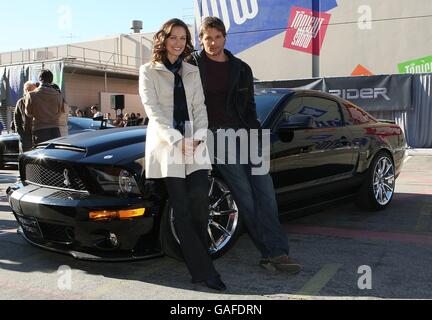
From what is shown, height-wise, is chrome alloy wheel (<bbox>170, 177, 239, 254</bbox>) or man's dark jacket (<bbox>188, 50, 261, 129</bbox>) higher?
man's dark jacket (<bbox>188, 50, 261, 129</bbox>)

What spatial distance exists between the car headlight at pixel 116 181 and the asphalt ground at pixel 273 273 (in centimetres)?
65

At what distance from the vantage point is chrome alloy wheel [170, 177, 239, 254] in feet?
12.8

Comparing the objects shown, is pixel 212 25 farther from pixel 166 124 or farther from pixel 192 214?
pixel 192 214

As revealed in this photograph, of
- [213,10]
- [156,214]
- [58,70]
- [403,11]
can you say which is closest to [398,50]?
[403,11]

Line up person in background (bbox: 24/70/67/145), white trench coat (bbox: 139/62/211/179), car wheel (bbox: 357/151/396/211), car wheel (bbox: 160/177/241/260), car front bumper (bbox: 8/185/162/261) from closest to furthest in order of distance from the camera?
white trench coat (bbox: 139/62/211/179), car front bumper (bbox: 8/185/162/261), car wheel (bbox: 160/177/241/260), car wheel (bbox: 357/151/396/211), person in background (bbox: 24/70/67/145)

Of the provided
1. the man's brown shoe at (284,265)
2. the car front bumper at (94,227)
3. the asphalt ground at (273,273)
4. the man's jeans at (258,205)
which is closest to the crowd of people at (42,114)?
the asphalt ground at (273,273)

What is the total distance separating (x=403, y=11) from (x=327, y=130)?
15593 millimetres

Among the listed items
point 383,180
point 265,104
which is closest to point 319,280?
point 265,104

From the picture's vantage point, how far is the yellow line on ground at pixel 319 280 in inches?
130

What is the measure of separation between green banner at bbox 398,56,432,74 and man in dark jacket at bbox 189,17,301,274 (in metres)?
16.3

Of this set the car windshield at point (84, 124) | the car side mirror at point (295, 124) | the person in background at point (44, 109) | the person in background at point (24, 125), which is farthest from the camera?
the car windshield at point (84, 124)

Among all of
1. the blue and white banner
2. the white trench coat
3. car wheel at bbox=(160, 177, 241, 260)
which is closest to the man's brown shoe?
car wheel at bbox=(160, 177, 241, 260)

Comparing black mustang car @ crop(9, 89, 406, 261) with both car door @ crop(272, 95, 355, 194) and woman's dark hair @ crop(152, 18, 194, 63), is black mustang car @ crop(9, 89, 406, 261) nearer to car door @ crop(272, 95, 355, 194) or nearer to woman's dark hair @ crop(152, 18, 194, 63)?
car door @ crop(272, 95, 355, 194)

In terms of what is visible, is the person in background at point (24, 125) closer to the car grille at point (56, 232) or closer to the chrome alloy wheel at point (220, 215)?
the car grille at point (56, 232)
